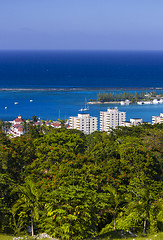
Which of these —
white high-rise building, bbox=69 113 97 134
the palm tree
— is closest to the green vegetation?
the palm tree

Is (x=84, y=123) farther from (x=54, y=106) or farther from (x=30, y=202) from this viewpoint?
(x=30, y=202)

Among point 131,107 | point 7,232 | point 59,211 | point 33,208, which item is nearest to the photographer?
point 59,211

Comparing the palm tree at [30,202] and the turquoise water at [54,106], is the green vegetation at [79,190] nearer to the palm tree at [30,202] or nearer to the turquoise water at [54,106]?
the palm tree at [30,202]

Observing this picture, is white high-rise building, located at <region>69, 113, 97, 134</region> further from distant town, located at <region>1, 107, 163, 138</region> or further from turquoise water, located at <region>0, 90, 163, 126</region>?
turquoise water, located at <region>0, 90, 163, 126</region>

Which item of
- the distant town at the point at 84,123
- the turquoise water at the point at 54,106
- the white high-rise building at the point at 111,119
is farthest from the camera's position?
the turquoise water at the point at 54,106

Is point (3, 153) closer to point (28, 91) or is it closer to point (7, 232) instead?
point (7, 232)

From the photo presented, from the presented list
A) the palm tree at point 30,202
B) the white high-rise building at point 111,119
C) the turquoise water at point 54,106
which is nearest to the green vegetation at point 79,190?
the palm tree at point 30,202

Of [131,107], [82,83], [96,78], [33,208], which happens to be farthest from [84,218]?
[96,78]
